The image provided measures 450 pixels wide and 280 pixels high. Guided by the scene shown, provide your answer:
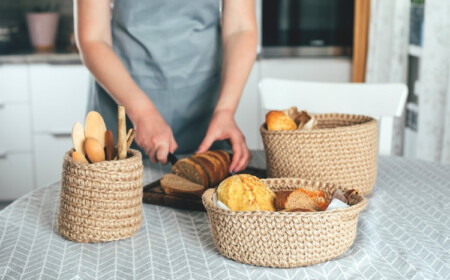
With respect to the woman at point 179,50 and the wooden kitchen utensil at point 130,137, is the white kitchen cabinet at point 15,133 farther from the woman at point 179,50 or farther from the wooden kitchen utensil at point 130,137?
the wooden kitchen utensil at point 130,137

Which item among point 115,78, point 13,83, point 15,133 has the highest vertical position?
point 115,78

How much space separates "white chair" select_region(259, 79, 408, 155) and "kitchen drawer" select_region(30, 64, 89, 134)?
1535mm

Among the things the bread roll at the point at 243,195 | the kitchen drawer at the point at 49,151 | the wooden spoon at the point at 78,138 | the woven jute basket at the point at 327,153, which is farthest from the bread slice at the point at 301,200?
the kitchen drawer at the point at 49,151

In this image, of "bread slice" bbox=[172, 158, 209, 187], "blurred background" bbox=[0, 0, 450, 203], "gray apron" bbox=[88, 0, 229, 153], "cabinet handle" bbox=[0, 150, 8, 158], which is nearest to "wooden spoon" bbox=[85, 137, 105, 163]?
"bread slice" bbox=[172, 158, 209, 187]

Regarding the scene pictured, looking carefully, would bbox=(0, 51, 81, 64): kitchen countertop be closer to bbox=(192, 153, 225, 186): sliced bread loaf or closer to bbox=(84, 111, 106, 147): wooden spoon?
bbox=(192, 153, 225, 186): sliced bread loaf

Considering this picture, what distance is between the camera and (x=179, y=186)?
3.46ft

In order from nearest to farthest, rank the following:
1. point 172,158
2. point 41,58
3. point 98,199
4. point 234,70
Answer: point 98,199 → point 172,158 → point 234,70 → point 41,58

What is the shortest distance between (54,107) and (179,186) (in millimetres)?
2177

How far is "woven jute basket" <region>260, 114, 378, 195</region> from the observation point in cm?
102

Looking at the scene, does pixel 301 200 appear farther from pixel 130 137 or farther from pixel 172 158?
pixel 172 158

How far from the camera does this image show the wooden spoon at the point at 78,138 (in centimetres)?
88

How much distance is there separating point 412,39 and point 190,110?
61.9 inches

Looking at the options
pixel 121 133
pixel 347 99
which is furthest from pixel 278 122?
pixel 347 99

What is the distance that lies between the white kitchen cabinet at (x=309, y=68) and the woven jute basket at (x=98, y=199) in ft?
7.42
